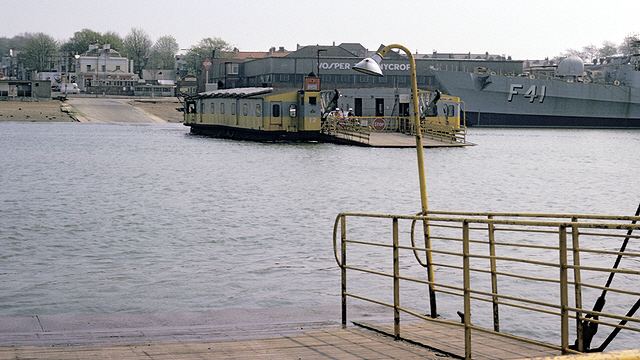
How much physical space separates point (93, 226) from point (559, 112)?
324 ft

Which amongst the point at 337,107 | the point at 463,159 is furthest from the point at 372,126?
the point at 463,159

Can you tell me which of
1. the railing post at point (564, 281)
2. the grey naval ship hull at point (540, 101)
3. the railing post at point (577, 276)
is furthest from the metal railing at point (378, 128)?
the railing post at point (564, 281)

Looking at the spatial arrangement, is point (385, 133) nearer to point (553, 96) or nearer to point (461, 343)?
point (553, 96)

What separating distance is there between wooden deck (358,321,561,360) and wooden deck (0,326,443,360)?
0.26 m

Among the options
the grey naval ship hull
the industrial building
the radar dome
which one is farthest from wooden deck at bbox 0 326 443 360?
the industrial building

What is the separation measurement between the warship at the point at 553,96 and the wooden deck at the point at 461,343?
106 metres

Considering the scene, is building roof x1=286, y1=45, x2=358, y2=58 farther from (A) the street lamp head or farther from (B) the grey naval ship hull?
(A) the street lamp head

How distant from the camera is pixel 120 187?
131ft

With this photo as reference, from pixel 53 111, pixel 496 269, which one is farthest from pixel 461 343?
pixel 53 111

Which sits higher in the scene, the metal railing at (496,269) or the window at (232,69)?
the window at (232,69)

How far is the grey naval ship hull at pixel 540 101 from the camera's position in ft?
380

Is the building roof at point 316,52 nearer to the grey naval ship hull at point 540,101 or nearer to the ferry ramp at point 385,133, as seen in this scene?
the grey naval ship hull at point 540,101

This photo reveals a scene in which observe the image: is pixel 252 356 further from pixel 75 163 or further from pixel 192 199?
pixel 75 163

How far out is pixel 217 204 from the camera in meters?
33.5
